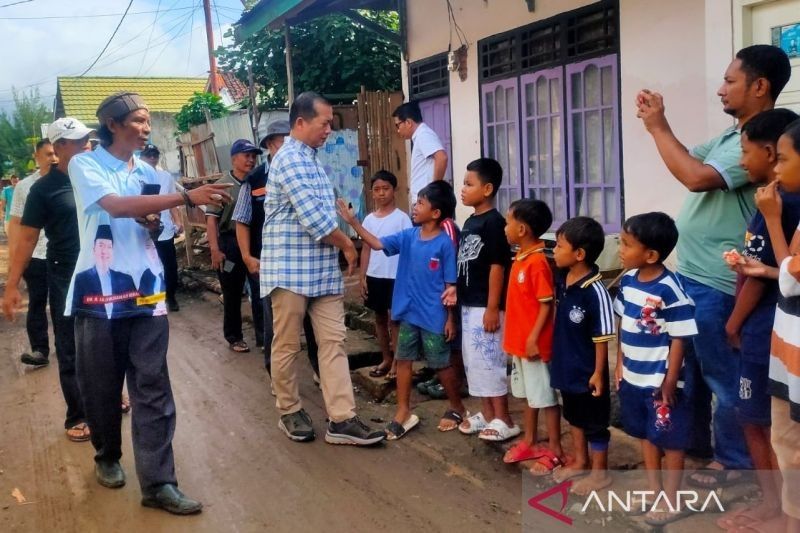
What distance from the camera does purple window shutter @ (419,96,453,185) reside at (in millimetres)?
8117

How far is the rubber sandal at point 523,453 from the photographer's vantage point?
12.0 ft

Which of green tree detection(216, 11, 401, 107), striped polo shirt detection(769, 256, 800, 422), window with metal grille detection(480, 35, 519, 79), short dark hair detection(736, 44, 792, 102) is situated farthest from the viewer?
green tree detection(216, 11, 401, 107)

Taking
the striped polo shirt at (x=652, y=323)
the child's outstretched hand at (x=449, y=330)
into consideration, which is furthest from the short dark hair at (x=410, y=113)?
the striped polo shirt at (x=652, y=323)

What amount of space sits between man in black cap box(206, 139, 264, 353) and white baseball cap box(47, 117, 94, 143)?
1787 mm

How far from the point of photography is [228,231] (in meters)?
6.42

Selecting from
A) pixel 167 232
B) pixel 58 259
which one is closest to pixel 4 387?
pixel 58 259

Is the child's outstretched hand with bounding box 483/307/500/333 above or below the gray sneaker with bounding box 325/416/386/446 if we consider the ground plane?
above

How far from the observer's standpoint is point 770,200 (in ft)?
7.84

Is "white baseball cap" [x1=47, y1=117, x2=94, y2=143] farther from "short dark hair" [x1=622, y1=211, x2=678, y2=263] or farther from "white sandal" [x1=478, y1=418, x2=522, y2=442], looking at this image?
"short dark hair" [x1=622, y1=211, x2=678, y2=263]

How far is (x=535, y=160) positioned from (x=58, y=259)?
14.4 ft

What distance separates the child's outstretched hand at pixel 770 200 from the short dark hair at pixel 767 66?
2.26ft

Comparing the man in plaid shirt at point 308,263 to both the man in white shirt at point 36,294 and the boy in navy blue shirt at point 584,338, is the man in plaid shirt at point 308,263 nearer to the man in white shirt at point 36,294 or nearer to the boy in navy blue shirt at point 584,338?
the boy in navy blue shirt at point 584,338

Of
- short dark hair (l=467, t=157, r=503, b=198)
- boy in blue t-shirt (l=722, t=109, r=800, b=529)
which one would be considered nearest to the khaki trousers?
short dark hair (l=467, t=157, r=503, b=198)

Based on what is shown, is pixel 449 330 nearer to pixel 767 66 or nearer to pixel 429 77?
pixel 767 66
